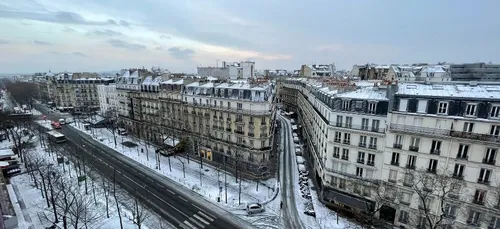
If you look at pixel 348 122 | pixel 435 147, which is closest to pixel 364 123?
pixel 348 122

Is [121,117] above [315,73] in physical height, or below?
below

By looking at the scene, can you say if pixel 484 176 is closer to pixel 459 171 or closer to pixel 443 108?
pixel 459 171

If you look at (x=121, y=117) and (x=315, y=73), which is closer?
(x=121, y=117)

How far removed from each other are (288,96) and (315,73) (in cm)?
2494

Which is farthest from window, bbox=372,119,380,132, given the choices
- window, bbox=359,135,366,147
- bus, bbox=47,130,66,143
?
Answer: bus, bbox=47,130,66,143

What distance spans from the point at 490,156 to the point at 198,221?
4132cm

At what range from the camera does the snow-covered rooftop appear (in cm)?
3020

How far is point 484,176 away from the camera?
2961 centimetres

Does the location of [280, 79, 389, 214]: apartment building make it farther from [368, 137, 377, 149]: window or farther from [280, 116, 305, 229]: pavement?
[280, 116, 305, 229]: pavement

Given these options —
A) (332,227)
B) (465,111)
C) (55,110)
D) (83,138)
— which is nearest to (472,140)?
(465,111)

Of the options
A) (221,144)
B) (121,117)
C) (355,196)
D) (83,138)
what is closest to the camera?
(355,196)

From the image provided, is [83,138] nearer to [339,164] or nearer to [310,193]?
A: [310,193]

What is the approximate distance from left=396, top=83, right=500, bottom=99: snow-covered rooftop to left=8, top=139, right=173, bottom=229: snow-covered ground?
42562mm

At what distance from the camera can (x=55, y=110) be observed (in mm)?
128125
